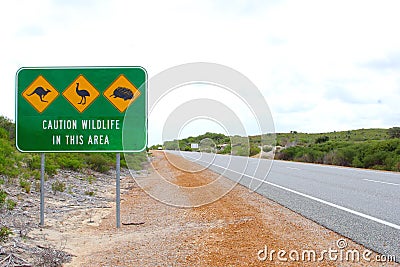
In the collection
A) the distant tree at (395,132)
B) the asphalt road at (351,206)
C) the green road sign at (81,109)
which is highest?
the distant tree at (395,132)

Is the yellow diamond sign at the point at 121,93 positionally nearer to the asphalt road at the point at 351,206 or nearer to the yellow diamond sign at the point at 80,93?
the yellow diamond sign at the point at 80,93

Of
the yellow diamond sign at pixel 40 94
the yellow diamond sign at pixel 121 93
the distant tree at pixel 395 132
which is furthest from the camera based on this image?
the distant tree at pixel 395 132

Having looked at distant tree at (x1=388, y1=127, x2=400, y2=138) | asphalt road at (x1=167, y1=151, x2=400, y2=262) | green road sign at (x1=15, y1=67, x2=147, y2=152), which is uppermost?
distant tree at (x1=388, y1=127, x2=400, y2=138)

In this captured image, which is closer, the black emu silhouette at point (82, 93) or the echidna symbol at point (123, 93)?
the echidna symbol at point (123, 93)

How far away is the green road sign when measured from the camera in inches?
337

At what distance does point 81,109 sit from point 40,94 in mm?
801

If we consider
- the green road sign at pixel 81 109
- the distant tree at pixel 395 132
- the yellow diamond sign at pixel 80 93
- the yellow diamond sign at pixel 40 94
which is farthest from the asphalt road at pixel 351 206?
the distant tree at pixel 395 132

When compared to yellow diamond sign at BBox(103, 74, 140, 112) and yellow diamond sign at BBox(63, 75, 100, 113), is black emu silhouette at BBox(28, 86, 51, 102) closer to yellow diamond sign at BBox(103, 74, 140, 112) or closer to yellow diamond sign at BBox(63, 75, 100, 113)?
yellow diamond sign at BBox(63, 75, 100, 113)

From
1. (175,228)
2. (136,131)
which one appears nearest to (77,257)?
(175,228)

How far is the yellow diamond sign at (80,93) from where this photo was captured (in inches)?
340

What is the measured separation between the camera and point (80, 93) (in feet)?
28.5

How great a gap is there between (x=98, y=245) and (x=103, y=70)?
10.6 feet

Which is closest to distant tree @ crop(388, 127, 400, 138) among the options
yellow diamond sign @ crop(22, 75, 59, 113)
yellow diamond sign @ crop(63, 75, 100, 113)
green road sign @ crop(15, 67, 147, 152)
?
green road sign @ crop(15, 67, 147, 152)

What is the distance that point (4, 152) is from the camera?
1338 centimetres
